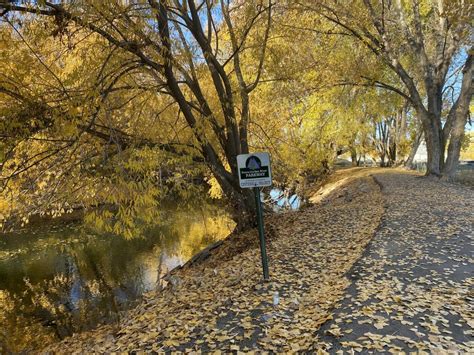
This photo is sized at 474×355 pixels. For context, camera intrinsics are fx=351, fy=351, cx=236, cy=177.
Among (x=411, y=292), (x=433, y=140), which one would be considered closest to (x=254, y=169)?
(x=411, y=292)

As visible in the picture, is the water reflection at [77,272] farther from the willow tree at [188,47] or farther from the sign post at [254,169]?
the sign post at [254,169]

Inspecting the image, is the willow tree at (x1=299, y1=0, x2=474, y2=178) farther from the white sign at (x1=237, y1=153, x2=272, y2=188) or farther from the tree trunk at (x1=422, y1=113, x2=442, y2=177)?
the white sign at (x1=237, y1=153, x2=272, y2=188)

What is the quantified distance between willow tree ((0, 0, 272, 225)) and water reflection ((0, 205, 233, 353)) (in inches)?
78.3

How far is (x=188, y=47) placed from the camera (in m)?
8.05

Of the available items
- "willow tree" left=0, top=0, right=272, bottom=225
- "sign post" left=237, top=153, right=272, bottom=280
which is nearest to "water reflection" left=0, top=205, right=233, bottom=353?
"willow tree" left=0, top=0, right=272, bottom=225

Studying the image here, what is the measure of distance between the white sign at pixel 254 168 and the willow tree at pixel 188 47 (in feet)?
8.17

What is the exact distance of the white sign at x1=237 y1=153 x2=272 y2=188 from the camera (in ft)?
15.6

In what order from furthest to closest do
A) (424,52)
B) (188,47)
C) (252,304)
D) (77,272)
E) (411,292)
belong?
(424,52) < (77,272) < (188,47) < (252,304) < (411,292)

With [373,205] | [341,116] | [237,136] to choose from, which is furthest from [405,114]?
[237,136]

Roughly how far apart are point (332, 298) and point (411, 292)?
100cm

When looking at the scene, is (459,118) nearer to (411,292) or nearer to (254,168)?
(411,292)

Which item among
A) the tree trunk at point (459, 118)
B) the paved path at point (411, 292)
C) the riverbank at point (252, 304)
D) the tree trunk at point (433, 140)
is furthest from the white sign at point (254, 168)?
the tree trunk at point (459, 118)

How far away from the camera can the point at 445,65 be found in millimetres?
14688

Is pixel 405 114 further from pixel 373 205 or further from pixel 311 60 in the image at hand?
pixel 373 205
